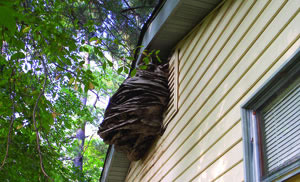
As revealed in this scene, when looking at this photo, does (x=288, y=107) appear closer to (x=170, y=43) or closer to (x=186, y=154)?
(x=186, y=154)

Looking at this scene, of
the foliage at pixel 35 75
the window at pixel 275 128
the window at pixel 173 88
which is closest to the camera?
the window at pixel 275 128

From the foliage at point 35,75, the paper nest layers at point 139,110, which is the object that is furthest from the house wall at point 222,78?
the foliage at point 35,75

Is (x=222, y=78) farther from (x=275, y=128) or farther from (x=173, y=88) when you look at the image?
(x=173, y=88)

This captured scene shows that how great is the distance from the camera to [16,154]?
590 cm

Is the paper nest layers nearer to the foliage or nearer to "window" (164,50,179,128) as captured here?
"window" (164,50,179,128)

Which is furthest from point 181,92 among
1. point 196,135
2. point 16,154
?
point 16,154

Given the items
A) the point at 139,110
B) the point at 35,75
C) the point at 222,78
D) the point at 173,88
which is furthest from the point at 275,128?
the point at 35,75

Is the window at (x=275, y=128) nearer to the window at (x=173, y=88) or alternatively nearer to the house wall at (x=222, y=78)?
the house wall at (x=222, y=78)

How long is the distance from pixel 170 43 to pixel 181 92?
89 cm

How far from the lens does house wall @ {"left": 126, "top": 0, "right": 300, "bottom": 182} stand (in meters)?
2.84

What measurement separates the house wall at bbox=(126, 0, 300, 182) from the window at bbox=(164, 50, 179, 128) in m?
0.13

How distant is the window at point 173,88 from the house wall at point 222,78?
0.13m

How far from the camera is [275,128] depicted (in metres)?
2.61

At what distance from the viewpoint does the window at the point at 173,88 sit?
5.04m
